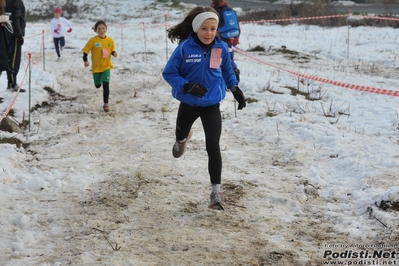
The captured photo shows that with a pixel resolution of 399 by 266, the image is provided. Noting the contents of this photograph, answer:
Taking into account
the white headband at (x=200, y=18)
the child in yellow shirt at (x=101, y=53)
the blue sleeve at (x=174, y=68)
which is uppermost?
the white headband at (x=200, y=18)

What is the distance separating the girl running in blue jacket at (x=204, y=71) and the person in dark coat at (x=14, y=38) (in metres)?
5.42

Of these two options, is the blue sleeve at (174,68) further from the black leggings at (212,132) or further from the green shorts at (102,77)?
the green shorts at (102,77)

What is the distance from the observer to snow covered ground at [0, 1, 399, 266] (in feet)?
12.3

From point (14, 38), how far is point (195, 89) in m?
6.13

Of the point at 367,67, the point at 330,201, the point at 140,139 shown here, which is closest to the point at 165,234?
the point at 330,201

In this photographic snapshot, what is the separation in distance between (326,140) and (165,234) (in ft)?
11.3

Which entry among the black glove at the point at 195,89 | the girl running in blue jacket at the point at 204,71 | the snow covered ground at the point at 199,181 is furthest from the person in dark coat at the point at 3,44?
the black glove at the point at 195,89

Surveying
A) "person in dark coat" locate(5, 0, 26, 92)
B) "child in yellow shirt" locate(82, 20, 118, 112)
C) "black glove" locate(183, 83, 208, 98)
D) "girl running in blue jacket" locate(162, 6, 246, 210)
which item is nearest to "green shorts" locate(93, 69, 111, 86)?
"child in yellow shirt" locate(82, 20, 118, 112)

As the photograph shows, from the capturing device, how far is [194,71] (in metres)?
4.49

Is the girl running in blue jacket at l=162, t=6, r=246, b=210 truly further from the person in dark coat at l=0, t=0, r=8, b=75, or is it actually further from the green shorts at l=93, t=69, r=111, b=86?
the person in dark coat at l=0, t=0, r=8, b=75

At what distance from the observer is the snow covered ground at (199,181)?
12.3 feet

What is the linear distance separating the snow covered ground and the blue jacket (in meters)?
1.08

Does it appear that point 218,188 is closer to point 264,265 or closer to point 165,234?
point 165,234

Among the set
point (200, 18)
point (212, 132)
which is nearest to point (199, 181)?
point (212, 132)
